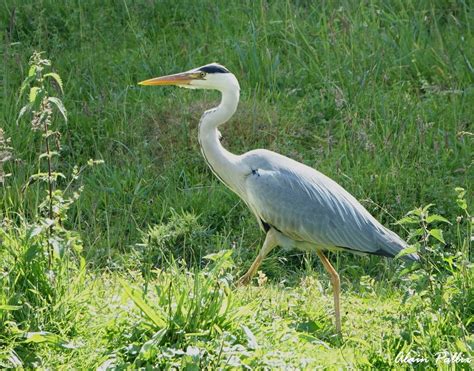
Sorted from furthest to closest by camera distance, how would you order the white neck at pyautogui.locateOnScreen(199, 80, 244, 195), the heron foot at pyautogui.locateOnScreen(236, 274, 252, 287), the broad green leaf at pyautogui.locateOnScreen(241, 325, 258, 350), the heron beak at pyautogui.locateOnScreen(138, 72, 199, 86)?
the heron beak at pyautogui.locateOnScreen(138, 72, 199, 86)
the white neck at pyautogui.locateOnScreen(199, 80, 244, 195)
the heron foot at pyautogui.locateOnScreen(236, 274, 252, 287)
the broad green leaf at pyautogui.locateOnScreen(241, 325, 258, 350)

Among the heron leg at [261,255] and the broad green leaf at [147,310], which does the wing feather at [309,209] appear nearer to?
the heron leg at [261,255]

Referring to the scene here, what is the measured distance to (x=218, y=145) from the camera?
269 inches

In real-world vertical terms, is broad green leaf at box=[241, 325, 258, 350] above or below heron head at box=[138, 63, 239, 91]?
below

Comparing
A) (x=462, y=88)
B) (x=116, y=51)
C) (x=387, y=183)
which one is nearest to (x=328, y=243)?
(x=387, y=183)

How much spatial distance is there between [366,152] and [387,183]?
39 centimetres

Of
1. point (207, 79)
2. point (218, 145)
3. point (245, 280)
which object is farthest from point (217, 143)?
point (245, 280)

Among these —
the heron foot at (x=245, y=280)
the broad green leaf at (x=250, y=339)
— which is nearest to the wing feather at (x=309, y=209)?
the heron foot at (x=245, y=280)

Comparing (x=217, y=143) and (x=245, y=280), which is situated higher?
(x=217, y=143)

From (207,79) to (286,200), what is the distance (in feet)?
3.13

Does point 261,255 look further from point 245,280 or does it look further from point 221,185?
point 221,185

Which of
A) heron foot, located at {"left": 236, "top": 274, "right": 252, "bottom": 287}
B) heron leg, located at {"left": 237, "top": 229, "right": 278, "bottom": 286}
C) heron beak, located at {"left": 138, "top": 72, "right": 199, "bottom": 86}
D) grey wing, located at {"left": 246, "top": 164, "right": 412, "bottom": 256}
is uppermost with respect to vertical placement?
heron beak, located at {"left": 138, "top": 72, "right": 199, "bottom": 86}

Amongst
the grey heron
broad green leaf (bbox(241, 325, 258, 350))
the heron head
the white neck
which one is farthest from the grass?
the heron head

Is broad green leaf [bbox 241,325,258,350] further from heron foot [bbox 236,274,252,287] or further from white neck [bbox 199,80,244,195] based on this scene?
white neck [bbox 199,80,244,195]

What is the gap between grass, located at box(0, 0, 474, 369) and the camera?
16.4ft
